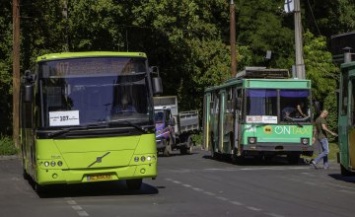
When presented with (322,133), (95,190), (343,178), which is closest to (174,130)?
(322,133)

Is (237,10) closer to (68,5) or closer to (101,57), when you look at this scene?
(68,5)

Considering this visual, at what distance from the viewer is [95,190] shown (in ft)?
60.6

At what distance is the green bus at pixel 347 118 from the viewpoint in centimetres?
1883

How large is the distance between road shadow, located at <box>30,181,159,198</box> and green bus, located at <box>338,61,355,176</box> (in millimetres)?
4669

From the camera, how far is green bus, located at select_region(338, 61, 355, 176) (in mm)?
18828

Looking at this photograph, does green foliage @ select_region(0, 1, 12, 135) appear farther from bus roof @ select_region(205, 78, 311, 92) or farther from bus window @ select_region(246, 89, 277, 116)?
bus window @ select_region(246, 89, 277, 116)

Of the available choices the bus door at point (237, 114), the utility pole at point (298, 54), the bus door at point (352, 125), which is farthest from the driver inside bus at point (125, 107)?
the utility pole at point (298, 54)

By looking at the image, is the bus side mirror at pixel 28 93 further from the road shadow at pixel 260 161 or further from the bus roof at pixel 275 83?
the road shadow at pixel 260 161

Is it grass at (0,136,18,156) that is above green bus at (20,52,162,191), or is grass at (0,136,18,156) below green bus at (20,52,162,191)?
below

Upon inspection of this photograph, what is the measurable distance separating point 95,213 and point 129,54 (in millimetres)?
4455

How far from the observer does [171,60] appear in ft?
165

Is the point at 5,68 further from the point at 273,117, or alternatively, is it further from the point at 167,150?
the point at 273,117

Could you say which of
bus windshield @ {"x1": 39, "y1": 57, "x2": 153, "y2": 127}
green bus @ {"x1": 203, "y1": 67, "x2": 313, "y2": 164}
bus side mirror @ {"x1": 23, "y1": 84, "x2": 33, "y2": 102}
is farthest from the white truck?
bus side mirror @ {"x1": 23, "y1": 84, "x2": 33, "y2": 102}

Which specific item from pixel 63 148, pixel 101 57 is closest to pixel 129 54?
pixel 101 57
